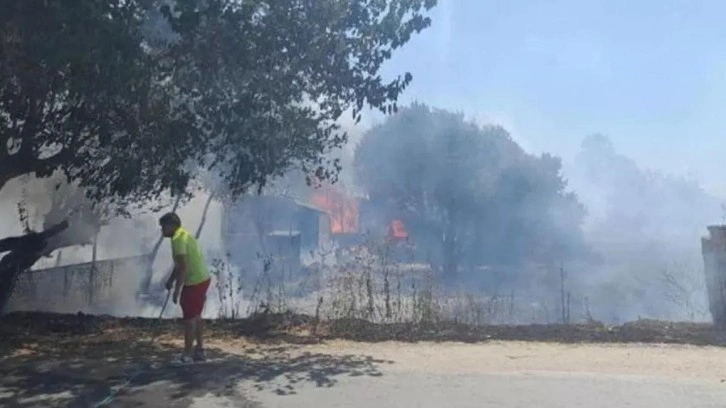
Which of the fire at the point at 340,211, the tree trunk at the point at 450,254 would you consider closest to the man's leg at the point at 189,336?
the tree trunk at the point at 450,254

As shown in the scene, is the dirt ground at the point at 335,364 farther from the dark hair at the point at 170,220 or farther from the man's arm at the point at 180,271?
the dark hair at the point at 170,220

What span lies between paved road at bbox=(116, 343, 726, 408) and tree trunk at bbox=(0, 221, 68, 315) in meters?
5.21

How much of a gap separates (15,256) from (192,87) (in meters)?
4.98

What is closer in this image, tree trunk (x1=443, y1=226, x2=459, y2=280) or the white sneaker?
the white sneaker

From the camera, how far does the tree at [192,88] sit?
24.9ft

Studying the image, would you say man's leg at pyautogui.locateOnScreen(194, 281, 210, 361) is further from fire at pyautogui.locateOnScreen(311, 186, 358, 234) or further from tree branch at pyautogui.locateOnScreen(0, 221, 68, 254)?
fire at pyautogui.locateOnScreen(311, 186, 358, 234)

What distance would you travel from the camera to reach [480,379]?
304 inches

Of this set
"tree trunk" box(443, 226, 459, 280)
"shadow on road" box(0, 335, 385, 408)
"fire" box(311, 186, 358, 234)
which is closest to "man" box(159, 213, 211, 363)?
"shadow on road" box(0, 335, 385, 408)

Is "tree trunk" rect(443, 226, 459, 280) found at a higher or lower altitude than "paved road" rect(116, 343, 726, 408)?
higher

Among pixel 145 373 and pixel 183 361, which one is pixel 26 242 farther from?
pixel 145 373

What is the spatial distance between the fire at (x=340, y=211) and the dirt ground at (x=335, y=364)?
29.1 meters

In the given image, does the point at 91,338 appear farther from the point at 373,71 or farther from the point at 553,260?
the point at 553,260

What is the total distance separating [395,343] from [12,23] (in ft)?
19.4

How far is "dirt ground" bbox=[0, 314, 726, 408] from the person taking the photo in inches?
277
